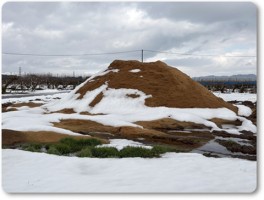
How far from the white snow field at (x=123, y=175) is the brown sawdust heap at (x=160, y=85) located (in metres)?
11.5

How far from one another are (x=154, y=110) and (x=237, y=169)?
11762 millimetres

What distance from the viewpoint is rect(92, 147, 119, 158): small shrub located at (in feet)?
29.3

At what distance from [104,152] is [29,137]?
3.75m

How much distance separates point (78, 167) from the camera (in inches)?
289

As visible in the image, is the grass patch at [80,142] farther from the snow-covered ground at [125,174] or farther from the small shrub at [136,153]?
the snow-covered ground at [125,174]

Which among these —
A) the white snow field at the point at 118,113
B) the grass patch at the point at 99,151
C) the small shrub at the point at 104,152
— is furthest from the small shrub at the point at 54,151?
the white snow field at the point at 118,113

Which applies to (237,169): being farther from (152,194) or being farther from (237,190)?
(152,194)

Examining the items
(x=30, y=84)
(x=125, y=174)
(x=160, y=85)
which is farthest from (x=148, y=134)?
(x=30, y=84)

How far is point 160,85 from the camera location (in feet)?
69.8

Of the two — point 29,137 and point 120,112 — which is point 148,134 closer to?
point 29,137

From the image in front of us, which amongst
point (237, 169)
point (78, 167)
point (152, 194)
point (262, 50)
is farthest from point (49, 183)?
point (262, 50)

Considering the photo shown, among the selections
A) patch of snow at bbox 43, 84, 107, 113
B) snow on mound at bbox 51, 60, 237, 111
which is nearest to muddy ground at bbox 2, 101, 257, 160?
snow on mound at bbox 51, 60, 237, 111

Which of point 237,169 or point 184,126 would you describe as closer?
point 237,169

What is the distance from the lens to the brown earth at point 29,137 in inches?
440
